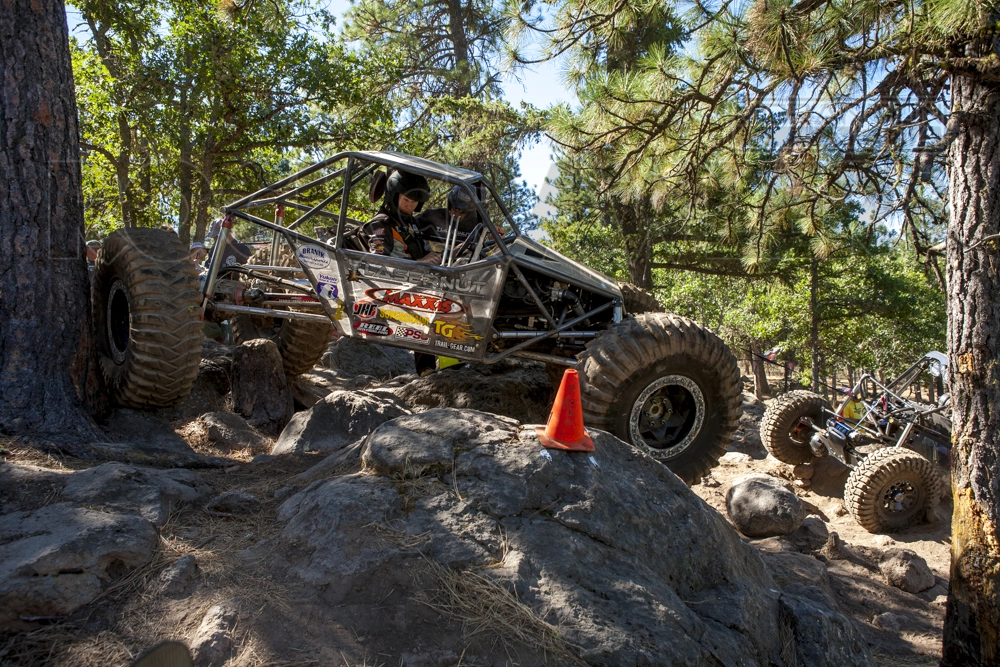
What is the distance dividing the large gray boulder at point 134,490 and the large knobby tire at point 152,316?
1.53 m

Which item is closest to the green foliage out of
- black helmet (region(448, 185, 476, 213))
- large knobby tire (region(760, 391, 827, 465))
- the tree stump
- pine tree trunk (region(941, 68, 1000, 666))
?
the tree stump

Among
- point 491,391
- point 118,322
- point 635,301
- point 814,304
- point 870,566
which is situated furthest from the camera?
point 814,304

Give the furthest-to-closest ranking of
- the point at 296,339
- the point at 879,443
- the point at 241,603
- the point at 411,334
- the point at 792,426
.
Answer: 1. the point at 792,426
2. the point at 879,443
3. the point at 296,339
4. the point at 411,334
5. the point at 241,603

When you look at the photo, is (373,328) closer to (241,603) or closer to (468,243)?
(468,243)

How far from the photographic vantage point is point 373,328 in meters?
5.37

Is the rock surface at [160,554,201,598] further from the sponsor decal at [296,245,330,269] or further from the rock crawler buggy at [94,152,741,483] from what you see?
the sponsor decal at [296,245,330,269]

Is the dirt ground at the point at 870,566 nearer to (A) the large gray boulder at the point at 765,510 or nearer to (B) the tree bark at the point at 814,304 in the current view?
(A) the large gray boulder at the point at 765,510

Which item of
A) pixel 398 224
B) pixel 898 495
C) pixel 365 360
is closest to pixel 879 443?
pixel 898 495

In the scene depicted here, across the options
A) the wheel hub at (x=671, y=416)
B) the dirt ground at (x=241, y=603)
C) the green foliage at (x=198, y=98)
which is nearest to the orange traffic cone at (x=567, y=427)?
the dirt ground at (x=241, y=603)

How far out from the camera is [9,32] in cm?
428

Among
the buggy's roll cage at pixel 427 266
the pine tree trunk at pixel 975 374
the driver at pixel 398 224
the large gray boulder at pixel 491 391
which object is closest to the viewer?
the pine tree trunk at pixel 975 374

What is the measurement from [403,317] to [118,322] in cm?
223

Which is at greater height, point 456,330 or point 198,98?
point 198,98

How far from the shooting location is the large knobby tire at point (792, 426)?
861 cm
